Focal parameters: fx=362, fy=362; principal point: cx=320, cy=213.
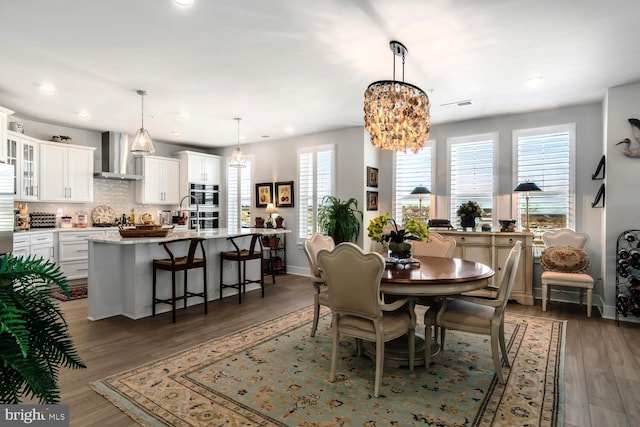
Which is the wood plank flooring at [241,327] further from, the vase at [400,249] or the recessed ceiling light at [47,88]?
the recessed ceiling light at [47,88]

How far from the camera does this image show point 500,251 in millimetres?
5172

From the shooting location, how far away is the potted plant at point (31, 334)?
0.67m

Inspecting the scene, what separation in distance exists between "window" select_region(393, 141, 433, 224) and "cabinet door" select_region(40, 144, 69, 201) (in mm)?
5875

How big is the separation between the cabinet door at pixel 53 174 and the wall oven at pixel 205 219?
2463 mm

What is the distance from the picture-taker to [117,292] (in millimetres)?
4473

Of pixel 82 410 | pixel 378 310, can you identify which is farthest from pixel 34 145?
pixel 378 310

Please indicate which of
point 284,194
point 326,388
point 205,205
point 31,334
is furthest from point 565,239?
point 205,205

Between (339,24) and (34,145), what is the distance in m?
5.65

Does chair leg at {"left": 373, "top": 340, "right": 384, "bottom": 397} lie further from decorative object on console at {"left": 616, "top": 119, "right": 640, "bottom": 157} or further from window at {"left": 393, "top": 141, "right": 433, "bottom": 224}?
window at {"left": 393, "top": 141, "right": 433, "bottom": 224}

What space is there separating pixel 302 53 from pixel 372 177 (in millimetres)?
3426

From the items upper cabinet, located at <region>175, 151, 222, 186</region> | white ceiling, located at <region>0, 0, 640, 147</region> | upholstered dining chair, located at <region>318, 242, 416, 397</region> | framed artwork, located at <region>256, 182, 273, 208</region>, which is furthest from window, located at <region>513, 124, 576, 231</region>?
upper cabinet, located at <region>175, 151, 222, 186</region>

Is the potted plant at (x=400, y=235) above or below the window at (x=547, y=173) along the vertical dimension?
below

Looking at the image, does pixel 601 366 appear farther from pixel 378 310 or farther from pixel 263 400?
pixel 263 400

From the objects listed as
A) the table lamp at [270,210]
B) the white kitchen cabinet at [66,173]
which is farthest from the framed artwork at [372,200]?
the white kitchen cabinet at [66,173]
